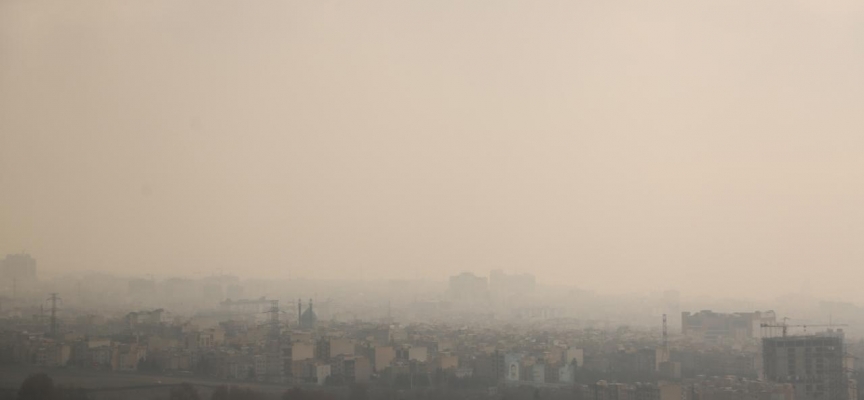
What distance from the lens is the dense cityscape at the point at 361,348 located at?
1111 cm

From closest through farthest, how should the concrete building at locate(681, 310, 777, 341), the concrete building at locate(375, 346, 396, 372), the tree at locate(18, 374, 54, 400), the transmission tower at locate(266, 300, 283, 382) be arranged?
the tree at locate(18, 374, 54, 400)
the transmission tower at locate(266, 300, 283, 382)
the concrete building at locate(375, 346, 396, 372)
the concrete building at locate(681, 310, 777, 341)

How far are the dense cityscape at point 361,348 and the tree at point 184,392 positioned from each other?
0.08m

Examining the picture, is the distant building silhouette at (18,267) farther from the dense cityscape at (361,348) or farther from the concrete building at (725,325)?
the concrete building at (725,325)

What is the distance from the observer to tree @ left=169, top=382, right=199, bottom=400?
9.80m

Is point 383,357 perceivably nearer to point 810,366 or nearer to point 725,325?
point 810,366

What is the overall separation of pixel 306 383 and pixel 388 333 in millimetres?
6244

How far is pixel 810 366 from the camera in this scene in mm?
11266

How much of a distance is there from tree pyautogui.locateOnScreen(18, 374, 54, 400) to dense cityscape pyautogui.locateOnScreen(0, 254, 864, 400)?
12 centimetres

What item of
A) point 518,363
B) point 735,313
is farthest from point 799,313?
point 518,363

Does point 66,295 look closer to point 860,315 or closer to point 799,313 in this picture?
point 799,313

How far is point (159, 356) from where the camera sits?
13.5 metres

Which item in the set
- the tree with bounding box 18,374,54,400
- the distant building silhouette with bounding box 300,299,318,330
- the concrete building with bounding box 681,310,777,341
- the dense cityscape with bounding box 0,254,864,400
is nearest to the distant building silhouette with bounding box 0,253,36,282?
the dense cityscape with bounding box 0,254,864,400

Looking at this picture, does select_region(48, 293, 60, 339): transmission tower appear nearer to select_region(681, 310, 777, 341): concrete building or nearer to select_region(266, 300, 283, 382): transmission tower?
select_region(266, 300, 283, 382): transmission tower

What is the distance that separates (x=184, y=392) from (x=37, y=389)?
1379 mm
